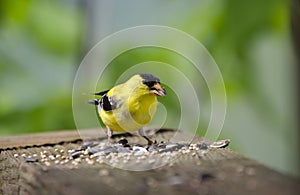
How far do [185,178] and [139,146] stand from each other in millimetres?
206

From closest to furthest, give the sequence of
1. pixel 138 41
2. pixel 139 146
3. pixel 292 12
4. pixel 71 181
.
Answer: pixel 292 12, pixel 71 181, pixel 139 146, pixel 138 41

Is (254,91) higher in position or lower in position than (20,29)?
lower

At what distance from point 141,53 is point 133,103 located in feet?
3.03

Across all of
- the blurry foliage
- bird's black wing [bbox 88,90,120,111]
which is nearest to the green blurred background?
the blurry foliage

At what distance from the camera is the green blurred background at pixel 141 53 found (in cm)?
171

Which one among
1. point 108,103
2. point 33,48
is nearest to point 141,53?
point 33,48

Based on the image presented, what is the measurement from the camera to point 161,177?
0.71 metres

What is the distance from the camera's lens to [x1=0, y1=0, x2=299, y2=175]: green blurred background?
67.4 inches

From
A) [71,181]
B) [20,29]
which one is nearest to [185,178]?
[71,181]

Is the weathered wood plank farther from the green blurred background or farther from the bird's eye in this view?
the green blurred background

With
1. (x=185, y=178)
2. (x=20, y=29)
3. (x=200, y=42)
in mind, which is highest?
(x=20, y=29)

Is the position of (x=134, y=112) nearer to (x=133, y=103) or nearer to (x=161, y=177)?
(x=133, y=103)

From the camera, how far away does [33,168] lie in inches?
29.7

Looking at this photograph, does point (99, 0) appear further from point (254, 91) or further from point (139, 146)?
point (139, 146)
